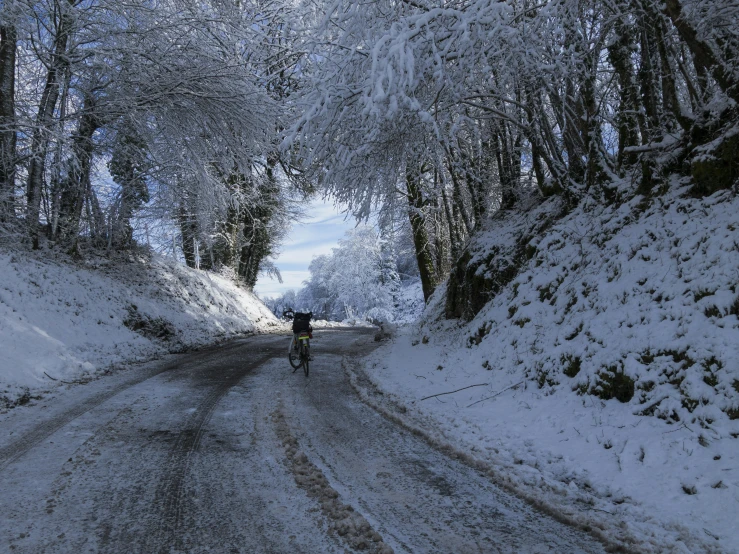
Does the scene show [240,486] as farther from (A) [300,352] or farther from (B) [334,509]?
(A) [300,352]

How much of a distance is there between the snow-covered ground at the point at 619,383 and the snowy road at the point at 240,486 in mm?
607

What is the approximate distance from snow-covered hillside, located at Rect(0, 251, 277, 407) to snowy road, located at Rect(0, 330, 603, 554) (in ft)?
7.74

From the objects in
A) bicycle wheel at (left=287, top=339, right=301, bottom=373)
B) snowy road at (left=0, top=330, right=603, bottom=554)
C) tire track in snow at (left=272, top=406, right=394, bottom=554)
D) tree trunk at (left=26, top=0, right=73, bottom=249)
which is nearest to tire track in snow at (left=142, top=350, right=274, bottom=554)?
snowy road at (left=0, top=330, right=603, bottom=554)

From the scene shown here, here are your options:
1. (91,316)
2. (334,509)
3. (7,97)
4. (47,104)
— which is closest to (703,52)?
(334,509)

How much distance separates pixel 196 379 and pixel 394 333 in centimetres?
1029

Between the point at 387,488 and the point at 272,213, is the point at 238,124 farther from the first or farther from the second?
the point at 272,213

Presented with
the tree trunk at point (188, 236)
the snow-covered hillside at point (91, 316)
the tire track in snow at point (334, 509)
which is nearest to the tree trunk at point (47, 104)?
the snow-covered hillside at point (91, 316)

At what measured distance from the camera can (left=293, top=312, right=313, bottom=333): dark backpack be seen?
10.4 metres

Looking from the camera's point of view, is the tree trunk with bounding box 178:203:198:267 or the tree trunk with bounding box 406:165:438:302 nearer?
the tree trunk with bounding box 406:165:438:302

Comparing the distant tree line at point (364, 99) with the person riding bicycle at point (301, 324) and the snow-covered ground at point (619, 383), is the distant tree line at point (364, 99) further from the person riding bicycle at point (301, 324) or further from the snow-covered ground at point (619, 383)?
the person riding bicycle at point (301, 324)

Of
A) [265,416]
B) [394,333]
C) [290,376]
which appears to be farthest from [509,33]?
[394,333]

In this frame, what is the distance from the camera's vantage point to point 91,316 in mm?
11633

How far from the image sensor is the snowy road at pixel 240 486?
115 inches

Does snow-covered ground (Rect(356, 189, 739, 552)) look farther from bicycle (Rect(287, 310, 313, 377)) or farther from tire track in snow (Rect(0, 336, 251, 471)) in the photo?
tire track in snow (Rect(0, 336, 251, 471))
